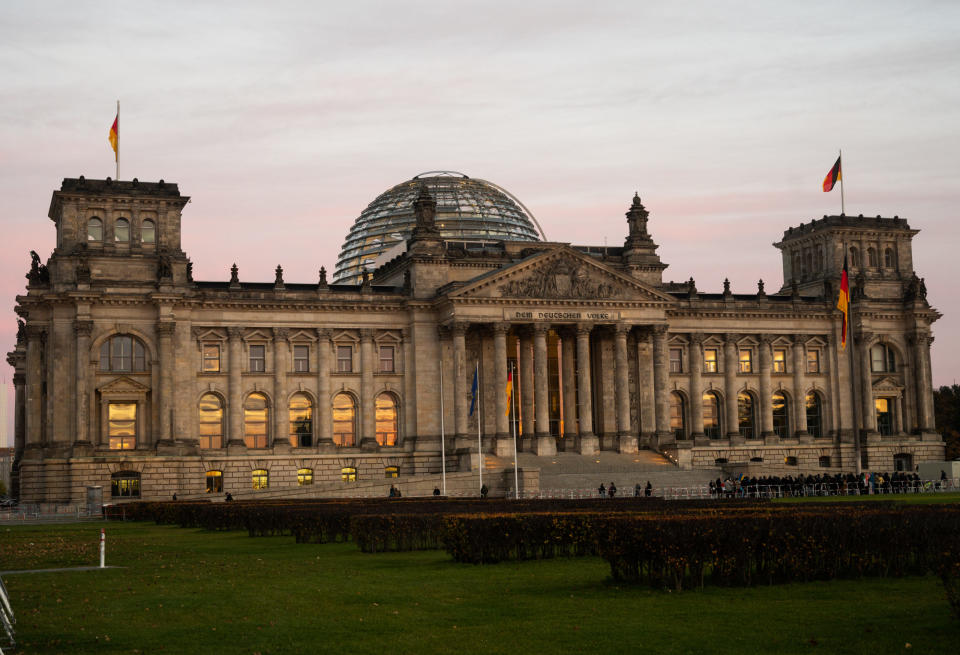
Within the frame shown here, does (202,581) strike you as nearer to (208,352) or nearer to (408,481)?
(408,481)

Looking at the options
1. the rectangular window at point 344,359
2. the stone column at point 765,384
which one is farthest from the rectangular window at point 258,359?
the stone column at point 765,384

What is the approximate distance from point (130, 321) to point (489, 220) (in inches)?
1629

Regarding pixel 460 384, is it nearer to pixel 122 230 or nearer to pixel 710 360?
pixel 710 360

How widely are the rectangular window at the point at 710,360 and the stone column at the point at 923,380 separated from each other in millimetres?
18788

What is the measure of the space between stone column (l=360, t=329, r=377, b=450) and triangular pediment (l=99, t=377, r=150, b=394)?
1620cm

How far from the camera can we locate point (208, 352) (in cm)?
8962

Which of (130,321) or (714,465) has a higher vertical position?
(130,321)

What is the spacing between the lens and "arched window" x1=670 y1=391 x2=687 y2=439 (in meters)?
103

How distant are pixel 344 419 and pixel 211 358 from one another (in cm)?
1135

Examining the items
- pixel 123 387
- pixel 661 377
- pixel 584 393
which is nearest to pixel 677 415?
pixel 661 377

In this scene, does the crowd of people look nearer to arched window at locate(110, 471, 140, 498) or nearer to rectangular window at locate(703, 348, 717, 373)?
rectangular window at locate(703, 348, 717, 373)

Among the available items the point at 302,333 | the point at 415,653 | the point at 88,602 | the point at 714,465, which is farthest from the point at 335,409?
the point at 415,653

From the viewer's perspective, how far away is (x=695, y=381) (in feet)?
337

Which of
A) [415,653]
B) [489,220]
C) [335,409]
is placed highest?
[489,220]
